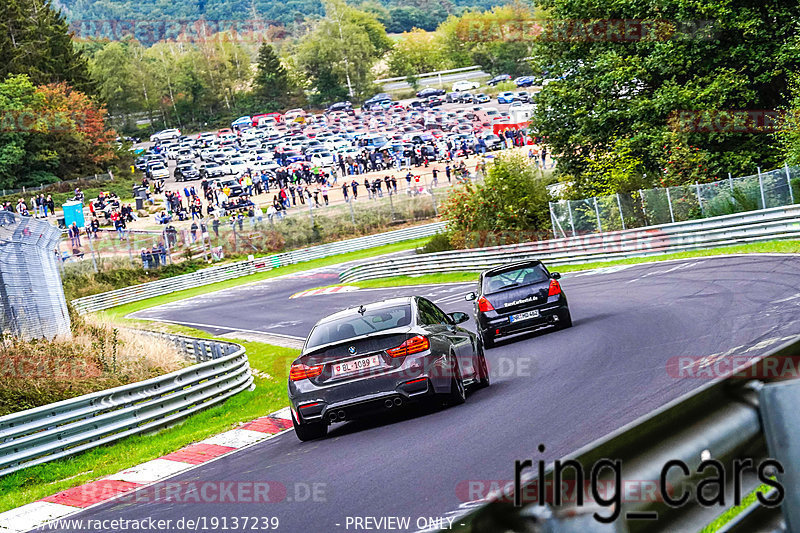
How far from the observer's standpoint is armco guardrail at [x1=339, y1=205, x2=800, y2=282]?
2614cm

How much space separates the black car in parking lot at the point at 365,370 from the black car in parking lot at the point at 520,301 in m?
6.28

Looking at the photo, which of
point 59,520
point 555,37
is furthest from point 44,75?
point 59,520

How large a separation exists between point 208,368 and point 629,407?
369 inches

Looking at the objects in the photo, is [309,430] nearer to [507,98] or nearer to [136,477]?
[136,477]

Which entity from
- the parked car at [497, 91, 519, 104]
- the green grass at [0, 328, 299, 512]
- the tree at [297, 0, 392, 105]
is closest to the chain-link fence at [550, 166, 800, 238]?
the green grass at [0, 328, 299, 512]

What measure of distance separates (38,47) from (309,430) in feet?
386

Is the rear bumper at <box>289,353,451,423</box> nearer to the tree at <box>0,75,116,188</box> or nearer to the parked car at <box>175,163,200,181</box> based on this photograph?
the parked car at <box>175,163,200,181</box>

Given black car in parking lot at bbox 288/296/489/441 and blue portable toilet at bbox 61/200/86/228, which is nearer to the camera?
black car in parking lot at bbox 288/296/489/441

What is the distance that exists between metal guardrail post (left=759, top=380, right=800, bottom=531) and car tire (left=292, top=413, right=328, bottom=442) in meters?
9.51

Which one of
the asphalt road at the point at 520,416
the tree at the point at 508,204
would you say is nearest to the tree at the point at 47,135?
the tree at the point at 508,204

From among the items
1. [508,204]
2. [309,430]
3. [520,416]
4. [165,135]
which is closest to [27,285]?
[309,430]

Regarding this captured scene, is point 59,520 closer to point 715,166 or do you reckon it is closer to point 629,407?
point 629,407

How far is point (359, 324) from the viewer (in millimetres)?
11641

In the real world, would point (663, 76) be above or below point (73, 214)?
above
